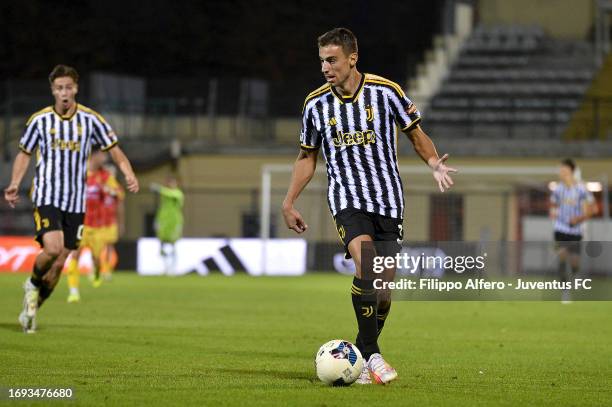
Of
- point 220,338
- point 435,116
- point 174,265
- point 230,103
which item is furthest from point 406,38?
point 220,338

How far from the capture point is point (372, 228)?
8.54m

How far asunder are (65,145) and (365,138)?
14.3 ft

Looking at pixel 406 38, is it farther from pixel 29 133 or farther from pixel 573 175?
pixel 29 133

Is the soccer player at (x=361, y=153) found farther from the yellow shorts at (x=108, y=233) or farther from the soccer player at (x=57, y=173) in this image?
the yellow shorts at (x=108, y=233)

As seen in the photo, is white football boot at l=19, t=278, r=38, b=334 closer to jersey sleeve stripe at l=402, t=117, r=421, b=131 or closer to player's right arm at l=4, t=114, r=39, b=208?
player's right arm at l=4, t=114, r=39, b=208

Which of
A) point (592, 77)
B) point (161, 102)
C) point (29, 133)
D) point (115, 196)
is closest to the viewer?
point (29, 133)

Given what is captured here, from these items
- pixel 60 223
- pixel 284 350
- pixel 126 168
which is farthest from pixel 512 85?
pixel 284 350

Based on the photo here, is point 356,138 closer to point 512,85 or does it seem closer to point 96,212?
point 96,212

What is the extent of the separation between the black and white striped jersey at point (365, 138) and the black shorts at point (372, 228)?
0.14 ft

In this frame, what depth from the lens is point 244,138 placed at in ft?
111

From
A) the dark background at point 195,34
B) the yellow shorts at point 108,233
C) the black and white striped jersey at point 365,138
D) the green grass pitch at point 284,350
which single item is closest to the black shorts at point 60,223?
the green grass pitch at point 284,350

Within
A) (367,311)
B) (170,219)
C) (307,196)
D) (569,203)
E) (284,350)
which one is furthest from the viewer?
(307,196)

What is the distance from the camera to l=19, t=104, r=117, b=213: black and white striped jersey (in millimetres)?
11875

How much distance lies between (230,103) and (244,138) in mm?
1061
